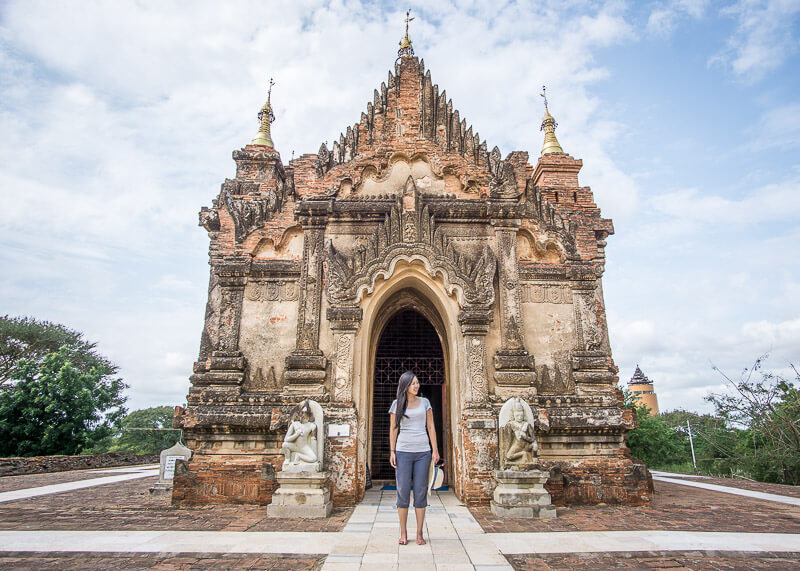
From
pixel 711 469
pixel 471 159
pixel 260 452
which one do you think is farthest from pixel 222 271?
pixel 711 469

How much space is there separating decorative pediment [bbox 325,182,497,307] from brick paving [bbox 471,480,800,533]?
3999 mm

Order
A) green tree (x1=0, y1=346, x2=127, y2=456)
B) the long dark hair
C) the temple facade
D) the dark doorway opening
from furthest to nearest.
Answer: green tree (x1=0, y1=346, x2=127, y2=456)
the dark doorway opening
the temple facade
the long dark hair

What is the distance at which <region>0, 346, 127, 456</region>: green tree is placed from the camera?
1994 cm

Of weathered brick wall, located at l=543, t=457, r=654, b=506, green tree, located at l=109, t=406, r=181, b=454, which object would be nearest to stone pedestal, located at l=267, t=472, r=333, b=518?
weathered brick wall, located at l=543, t=457, r=654, b=506

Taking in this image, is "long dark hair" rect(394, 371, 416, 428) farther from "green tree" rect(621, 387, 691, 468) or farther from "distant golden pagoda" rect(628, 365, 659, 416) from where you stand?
"distant golden pagoda" rect(628, 365, 659, 416)

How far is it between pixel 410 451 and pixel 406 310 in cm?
619

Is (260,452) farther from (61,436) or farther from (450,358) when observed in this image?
(61,436)

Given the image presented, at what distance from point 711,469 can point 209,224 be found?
1037 inches

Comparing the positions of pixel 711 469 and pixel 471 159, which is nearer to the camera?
pixel 471 159

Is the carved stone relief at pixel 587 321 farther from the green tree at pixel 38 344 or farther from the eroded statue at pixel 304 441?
the green tree at pixel 38 344

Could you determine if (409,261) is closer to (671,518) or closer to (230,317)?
(230,317)

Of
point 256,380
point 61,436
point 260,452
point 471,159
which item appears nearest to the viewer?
point 260,452

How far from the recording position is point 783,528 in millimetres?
6988

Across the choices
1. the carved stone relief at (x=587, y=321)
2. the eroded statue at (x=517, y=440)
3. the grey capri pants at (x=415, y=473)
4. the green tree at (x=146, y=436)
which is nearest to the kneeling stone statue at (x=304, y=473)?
the grey capri pants at (x=415, y=473)
